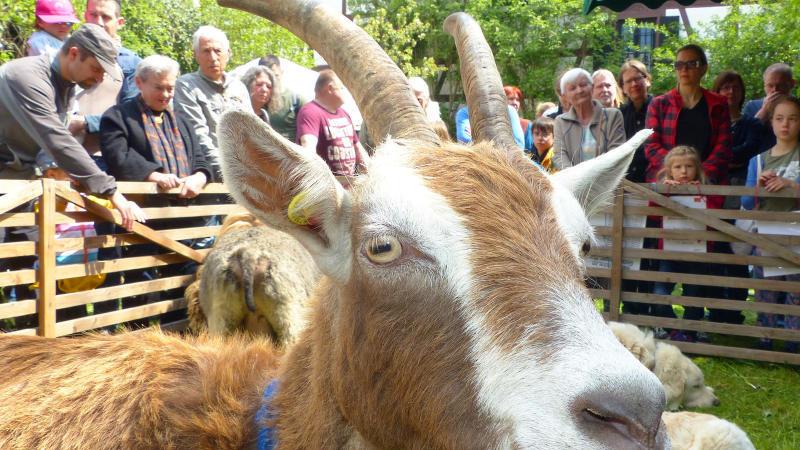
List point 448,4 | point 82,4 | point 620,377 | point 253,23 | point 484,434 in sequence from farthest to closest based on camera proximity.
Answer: point 448,4 < point 253,23 < point 82,4 < point 484,434 < point 620,377

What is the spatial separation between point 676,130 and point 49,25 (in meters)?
7.22

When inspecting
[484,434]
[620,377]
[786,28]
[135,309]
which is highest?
[786,28]

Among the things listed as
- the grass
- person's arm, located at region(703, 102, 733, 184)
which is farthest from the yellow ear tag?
person's arm, located at region(703, 102, 733, 184)

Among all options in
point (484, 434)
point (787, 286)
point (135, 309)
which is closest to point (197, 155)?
point (135, 309)

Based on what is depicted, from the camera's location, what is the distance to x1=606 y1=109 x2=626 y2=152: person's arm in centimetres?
862

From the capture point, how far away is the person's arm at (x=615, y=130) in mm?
8617

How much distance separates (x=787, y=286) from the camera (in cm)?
820

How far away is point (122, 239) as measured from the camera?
6.70 meters

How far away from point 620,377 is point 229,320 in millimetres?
4827

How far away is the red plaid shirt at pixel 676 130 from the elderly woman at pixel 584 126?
725 millimetres

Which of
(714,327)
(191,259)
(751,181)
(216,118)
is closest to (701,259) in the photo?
(714,327)

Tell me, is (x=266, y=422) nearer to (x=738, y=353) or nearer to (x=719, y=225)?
(x=719, y=225)

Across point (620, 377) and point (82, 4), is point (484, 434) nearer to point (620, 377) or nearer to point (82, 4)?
point (620, 377)

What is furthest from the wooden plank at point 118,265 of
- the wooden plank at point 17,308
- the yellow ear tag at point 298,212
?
the yellow ear tag at point 298,212
